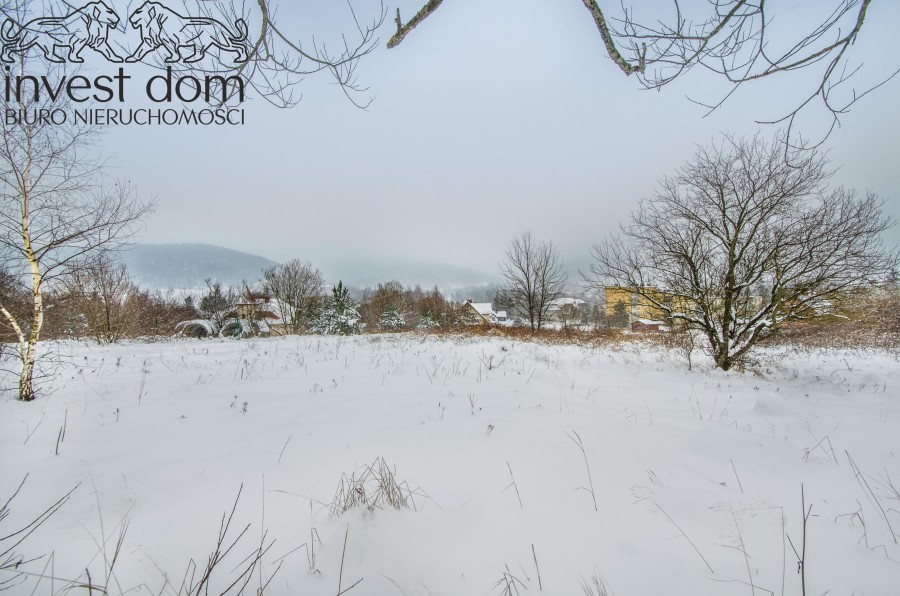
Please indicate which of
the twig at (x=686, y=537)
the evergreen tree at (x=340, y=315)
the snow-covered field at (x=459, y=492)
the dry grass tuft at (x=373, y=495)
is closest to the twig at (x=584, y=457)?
the snow-covered field at (x=459, y=492)

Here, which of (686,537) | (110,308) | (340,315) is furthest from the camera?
(340,315)

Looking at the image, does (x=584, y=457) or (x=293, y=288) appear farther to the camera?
(x=293, y=288)

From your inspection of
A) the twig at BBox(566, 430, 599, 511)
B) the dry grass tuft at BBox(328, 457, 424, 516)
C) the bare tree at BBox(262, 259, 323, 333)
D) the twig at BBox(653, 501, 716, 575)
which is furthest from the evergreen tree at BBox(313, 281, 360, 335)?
the twig at BBox(653, 501, 716, 575)

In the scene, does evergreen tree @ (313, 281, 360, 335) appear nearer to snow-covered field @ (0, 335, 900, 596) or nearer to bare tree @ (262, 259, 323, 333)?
bare tree @ (262, 259, 323, 333)

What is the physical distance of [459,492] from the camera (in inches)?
Result: 74.6

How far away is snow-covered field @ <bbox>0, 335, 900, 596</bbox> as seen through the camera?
1285 mm

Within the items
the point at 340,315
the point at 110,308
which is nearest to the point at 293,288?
the point at 340,315

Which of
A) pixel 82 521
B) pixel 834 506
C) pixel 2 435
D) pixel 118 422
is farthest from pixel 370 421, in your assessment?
pixel 834 506

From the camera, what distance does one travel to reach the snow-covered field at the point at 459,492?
1.29m

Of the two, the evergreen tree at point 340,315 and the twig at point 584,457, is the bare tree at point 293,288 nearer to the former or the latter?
the evergreen tree at point 340,315

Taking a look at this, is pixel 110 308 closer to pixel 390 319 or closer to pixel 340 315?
pixel 340 315

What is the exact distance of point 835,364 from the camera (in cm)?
951

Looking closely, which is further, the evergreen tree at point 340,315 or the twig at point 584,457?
the evergreen tree at point 340,315

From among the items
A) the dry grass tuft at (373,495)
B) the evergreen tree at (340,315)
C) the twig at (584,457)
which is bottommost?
the twig at (584,457)
